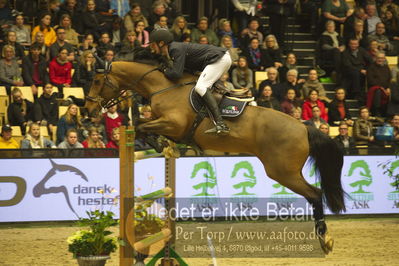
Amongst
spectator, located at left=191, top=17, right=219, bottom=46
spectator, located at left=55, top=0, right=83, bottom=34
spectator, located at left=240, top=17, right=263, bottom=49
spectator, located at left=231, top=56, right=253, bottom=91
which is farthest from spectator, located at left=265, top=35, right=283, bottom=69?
spectator, located at left=55, top=0, right=83, bottom=34

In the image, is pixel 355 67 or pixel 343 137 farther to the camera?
pixel 355 67

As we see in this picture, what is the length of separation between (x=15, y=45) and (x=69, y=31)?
1319mm

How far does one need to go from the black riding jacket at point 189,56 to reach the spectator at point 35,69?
19.3ft

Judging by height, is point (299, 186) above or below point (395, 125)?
below

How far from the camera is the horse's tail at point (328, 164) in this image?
9.94 meters

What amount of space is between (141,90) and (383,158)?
6096 mm

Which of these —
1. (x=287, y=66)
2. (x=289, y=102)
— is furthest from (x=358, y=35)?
(x=289, y=102)

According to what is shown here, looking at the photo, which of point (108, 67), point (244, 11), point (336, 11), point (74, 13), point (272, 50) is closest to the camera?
point (108, 67)

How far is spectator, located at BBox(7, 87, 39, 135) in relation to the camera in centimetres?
1395

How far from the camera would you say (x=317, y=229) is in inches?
380

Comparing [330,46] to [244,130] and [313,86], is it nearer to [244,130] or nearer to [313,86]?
[313,86]

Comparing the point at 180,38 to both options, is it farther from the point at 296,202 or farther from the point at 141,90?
the point at 141,90

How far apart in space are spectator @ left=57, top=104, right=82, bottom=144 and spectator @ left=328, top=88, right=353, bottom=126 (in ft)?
17.4

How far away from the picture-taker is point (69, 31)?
51.9 feet
